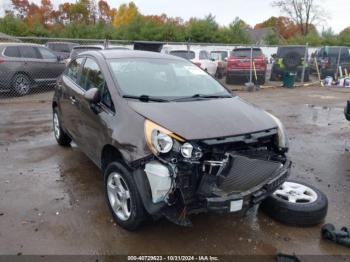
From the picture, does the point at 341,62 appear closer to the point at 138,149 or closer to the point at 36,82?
the point at 36,82

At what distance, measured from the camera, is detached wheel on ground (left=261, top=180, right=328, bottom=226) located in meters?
3.81

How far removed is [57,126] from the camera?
6.40 meters

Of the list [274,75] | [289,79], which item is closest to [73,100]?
[289,79]

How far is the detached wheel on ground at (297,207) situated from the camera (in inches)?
150

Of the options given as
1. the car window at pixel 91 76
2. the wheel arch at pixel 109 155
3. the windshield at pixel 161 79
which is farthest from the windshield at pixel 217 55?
the wheel arch at pixel 109 155

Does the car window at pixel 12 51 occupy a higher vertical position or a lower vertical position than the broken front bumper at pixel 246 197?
higher

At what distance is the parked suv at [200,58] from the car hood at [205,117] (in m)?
11.9

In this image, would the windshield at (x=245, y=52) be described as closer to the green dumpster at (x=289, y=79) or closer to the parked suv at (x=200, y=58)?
the parked suv at (x=200, y=58)

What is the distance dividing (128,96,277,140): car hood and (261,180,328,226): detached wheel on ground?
2.89 ft

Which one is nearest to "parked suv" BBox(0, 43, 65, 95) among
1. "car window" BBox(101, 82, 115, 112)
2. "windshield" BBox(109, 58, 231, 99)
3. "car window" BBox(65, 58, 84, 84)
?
"car window" BBox(65, 58, 84, 84)

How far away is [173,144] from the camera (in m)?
3.20

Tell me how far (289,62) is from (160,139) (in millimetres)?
15480

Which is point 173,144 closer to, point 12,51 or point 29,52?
point 12,51

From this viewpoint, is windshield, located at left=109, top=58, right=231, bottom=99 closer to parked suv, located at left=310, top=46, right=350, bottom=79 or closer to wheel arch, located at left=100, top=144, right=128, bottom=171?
wheel arch, located at left=100, top=144, right=128, bottom=171
